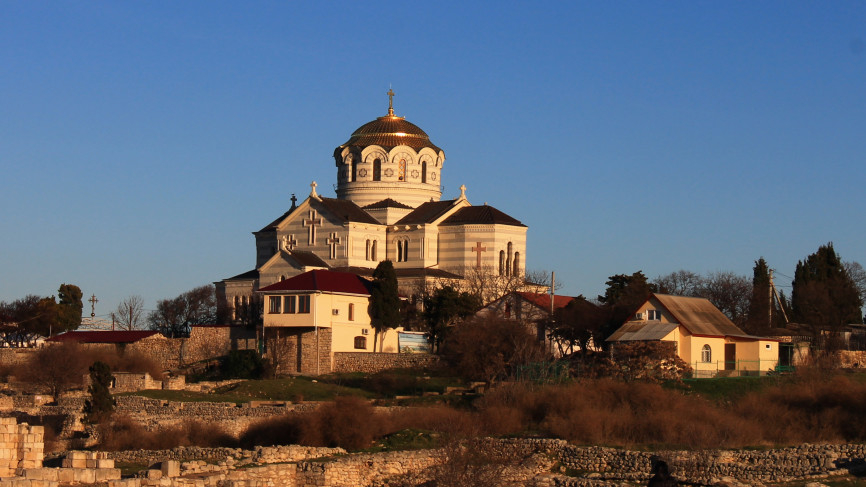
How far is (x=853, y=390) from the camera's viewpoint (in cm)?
3525

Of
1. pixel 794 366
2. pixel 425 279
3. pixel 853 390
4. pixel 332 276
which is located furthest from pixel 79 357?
pixel 853 390

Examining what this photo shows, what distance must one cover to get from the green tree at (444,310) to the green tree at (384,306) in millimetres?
1256

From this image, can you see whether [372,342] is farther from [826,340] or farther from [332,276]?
[826,340]

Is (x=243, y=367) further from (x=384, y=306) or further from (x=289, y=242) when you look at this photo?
(x=289, y=242)

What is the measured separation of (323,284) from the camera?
178ft

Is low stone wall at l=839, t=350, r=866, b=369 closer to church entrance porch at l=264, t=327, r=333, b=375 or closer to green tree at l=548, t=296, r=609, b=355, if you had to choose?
green tree at l=548, t=296, r=609, b=355

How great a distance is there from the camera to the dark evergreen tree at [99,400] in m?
40.7

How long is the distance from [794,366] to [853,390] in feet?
31.3

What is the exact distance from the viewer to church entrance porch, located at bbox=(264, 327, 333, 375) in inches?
2082

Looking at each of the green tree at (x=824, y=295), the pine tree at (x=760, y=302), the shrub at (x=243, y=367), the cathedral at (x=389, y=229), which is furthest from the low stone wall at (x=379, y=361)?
the green tree at (x=824, y=295)

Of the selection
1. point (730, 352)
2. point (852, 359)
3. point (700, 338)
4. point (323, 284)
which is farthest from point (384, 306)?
point (852, 359)

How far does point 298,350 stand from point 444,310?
18.6 feet

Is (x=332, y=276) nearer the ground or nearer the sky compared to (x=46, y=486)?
nearer the sky

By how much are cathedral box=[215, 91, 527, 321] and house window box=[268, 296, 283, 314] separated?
8442 millimetres
